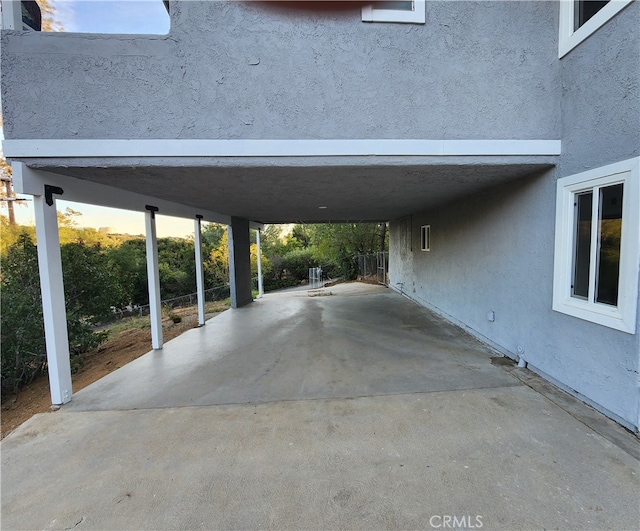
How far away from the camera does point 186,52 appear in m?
3.24

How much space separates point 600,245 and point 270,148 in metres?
3.86

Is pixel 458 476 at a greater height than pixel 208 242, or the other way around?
pixel 208 242

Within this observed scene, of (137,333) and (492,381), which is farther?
(137,333)

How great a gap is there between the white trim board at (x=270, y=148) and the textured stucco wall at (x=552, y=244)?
0.54 m

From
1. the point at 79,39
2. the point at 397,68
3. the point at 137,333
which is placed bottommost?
the point at 137,333

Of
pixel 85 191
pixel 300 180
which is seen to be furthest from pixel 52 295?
pixel 300 180

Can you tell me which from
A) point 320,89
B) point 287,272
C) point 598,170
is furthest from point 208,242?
point 598,170

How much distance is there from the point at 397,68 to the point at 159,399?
5.10 meters

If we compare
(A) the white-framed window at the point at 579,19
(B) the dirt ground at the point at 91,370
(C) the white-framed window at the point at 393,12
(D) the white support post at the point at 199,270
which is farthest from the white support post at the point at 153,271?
(A) the white-framed window at the point at 579,19

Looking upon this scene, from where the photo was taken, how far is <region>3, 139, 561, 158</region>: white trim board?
125 inches

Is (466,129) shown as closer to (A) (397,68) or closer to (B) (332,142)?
(A) (397,68)

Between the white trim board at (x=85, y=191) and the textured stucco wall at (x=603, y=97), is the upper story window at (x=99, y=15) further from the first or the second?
the textured stucco wall at (x=603, y=97)

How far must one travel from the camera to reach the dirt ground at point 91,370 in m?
4.13

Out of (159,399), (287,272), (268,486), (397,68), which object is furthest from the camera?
(287,272)
